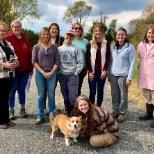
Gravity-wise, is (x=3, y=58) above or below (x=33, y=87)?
above

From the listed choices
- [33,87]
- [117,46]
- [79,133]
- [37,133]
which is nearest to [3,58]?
[37,133]

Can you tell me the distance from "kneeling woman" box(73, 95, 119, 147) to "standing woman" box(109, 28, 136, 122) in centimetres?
122

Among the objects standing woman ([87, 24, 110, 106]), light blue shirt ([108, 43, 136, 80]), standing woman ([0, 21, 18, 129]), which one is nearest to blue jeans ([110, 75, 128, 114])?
light blue shirt ([108, 43, 136, 80])

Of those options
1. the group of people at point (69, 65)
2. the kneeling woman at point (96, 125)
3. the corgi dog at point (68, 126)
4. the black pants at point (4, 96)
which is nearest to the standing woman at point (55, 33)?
the group of people at point (69, 65)

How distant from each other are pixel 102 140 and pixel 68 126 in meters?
0.64

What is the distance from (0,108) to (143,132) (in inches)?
117

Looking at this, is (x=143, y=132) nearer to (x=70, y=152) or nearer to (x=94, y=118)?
(x=94, y=118)

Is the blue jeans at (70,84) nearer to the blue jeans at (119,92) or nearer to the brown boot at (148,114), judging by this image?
the blue jeans at (119,92)

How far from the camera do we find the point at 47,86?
584 cm

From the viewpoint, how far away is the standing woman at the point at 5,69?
5.36 meters

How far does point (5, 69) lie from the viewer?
213 inches

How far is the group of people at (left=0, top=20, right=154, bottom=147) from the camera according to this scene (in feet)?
18.6

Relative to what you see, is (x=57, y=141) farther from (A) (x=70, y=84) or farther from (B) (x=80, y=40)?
(B) (x=80, y=40)

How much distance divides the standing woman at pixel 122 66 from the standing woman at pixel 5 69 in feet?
7.04
